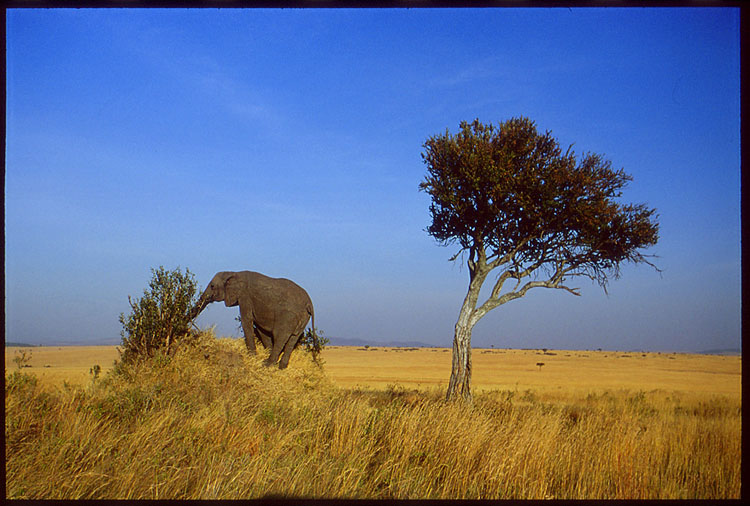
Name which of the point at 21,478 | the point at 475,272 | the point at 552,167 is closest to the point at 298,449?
the point at 21,478

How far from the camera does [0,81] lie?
5.38m

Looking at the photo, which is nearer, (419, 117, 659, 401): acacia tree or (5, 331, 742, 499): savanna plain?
(5, 331, 742, 499): savanna plain

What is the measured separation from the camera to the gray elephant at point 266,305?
1443 cm

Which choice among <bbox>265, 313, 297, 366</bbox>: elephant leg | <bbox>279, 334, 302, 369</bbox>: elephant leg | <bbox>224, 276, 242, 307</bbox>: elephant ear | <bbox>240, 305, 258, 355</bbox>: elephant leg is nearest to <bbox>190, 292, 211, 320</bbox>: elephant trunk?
<bbox>224, 276, 242, 307</bbox>: elephant ear

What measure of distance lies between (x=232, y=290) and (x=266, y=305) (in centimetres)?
101

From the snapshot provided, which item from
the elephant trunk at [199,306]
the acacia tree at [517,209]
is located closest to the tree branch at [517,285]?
the acacia tree at [517,209]

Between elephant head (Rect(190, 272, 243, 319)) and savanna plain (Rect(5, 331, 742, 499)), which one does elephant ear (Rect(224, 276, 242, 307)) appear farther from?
savanna plain (Rect(5, 331, 742, 499))

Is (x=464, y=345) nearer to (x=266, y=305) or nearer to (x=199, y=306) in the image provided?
(x=266, y=305)

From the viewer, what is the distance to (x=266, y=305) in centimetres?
1473

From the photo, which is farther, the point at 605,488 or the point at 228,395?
the point at 228,395

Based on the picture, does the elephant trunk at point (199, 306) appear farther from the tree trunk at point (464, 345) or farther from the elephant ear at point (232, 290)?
the tree trunk at point (464, 345)

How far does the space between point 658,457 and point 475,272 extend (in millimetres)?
7662

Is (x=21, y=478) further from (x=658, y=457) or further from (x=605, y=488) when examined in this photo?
(x=658, y=457)

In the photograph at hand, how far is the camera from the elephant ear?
569 inches
